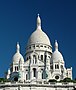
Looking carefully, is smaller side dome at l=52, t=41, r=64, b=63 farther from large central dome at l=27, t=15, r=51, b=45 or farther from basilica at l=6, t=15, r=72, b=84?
large central dome at l=27, t=15, r=51, b=45

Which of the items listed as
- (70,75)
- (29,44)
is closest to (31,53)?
(29,44)

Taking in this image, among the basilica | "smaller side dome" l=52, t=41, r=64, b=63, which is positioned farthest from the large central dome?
"smaller side dome" l=52, t=41, r=64, b=63

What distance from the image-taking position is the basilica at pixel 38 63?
130250mm

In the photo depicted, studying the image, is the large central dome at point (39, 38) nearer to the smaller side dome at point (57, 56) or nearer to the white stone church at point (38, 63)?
the white stone church at point (38, 63)

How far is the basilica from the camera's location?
5128 inches

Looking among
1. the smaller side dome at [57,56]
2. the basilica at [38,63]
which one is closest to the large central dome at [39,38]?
the basilica at [38,63]

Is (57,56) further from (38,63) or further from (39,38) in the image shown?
(39,38)

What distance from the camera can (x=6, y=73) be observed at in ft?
448

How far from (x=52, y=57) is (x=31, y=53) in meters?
8.49

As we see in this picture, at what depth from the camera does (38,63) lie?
133000 mm

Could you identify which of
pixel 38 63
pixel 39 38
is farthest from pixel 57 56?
pixel 39 38

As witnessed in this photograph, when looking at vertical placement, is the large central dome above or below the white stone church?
above

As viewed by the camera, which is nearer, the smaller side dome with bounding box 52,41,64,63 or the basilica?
the basilica

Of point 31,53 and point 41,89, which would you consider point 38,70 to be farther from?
point 41,89
